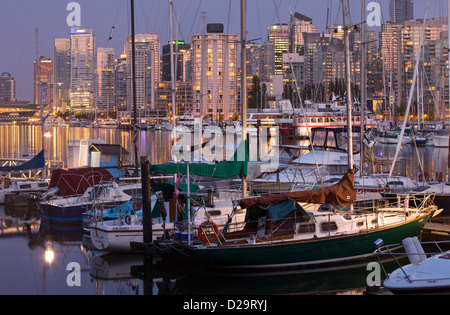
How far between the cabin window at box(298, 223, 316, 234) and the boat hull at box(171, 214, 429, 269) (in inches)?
16.0

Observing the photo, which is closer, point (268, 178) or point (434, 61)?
point (268, 178)

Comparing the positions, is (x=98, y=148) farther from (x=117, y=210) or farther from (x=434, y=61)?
(x=434, y=61)

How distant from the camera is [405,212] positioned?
19.8 metres

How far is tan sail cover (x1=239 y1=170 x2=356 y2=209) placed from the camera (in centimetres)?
1827

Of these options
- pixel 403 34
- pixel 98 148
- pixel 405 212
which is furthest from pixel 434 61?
pixel 405 212

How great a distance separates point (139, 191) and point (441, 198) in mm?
11480

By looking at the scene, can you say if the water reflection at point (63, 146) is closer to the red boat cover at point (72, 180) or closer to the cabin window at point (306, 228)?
the red boat cover at point (72, 180)

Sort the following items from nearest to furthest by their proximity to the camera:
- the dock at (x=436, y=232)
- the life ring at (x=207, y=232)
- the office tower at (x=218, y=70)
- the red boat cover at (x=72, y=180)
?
1. the life ring at (x=207, y=232)
2. the dock at (x=436, y=232)
3. the red boat cover at (x=72, y=180)
4. the office tower at (x=218, y=70)

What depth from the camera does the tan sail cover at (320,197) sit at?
18266mm

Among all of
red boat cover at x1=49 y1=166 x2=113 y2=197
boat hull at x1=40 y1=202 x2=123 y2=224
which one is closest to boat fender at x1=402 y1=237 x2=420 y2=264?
boat hull at x1=40 y1=202 x2=123 y2=224

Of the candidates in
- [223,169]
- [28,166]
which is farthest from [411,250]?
[28,166]

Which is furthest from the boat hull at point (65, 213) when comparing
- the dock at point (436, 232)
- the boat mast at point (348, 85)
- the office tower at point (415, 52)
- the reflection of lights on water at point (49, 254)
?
the office tower at point (415, 52)
